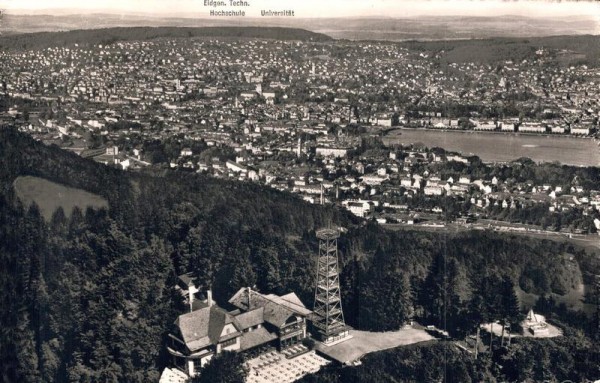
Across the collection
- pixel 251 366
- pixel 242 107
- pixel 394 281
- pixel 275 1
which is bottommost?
pixel 251 366

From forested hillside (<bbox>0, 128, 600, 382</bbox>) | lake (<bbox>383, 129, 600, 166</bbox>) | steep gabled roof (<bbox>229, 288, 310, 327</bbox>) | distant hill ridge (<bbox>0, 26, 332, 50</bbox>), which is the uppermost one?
distant hill ridge (<bbox>0, 26, 332, 50</bbox>)

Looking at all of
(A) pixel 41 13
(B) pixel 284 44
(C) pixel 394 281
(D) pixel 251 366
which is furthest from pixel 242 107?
(D) pixel 251 366

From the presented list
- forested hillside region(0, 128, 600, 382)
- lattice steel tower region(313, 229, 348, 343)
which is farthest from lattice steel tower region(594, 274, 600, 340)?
lattice steel tower region(313, 229, 348, 343)

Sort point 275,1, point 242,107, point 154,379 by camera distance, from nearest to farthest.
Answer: point 154,379 → point 275,1 → point 242,107

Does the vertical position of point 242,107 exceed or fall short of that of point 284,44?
it falls short

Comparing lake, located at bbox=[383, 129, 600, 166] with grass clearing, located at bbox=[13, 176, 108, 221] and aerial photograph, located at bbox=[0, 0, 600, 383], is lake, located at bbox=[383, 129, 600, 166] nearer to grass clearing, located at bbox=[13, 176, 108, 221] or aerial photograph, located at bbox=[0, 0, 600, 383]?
aerial photograph, located at bbox=[0, 0, 600, 383]

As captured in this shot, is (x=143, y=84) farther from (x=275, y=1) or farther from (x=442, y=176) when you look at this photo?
(x=442, y=176)
